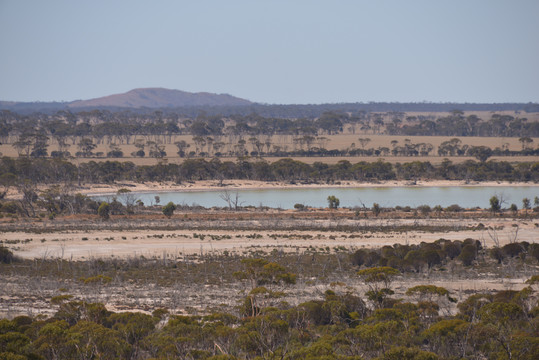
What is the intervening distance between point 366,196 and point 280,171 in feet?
45.5

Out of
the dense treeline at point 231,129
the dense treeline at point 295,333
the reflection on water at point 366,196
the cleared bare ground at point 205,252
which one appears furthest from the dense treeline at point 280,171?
the dense treeline at point 295,333

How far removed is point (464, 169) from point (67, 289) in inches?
2295

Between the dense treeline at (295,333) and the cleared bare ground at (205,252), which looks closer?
the dense treeline at (295,333)

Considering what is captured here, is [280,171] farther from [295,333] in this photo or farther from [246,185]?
[295,333]

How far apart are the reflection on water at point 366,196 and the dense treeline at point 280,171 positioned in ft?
15.8

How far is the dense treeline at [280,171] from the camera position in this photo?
65875 mm

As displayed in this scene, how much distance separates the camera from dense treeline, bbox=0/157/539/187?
6588 centimetres

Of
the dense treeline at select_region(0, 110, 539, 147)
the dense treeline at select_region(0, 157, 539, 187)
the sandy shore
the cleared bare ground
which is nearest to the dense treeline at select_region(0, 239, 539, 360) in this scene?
the cleared bare ground

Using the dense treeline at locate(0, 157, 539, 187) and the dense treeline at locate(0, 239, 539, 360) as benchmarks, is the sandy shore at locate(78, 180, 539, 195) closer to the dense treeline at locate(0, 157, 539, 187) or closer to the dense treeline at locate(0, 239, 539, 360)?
the dense treeline at locate(0, 157, 539, 187)

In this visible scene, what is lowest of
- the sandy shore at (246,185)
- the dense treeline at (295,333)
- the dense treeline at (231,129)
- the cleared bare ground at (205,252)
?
the sandy shore at (246,185)

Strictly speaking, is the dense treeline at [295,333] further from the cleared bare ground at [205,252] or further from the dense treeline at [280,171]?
the dense treeline at [280,171]

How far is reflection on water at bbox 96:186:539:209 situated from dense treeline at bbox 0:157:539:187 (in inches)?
190

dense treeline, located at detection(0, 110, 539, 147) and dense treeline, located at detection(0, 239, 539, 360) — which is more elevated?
dense treeline, located at detection(0, 110, 539, 147)

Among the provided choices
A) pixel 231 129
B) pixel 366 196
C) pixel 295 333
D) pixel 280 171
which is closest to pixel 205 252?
pixel 295 333
